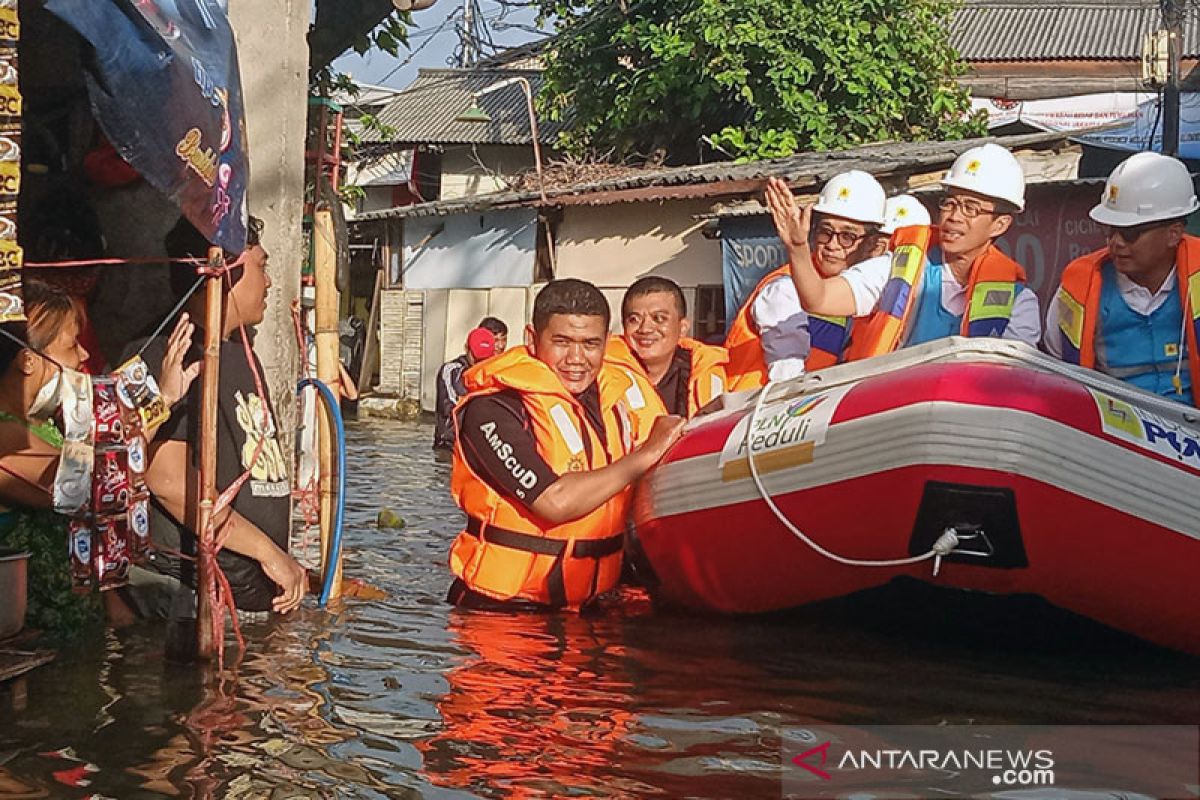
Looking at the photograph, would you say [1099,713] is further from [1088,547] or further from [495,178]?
[495,178]

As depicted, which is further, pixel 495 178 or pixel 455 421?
pixel 495 178

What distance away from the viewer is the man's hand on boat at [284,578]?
5605 millimetres

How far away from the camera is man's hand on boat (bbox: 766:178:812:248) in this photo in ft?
19.1

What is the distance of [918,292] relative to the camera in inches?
251

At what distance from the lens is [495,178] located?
2662cm

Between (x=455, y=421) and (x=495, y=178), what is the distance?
68.4ft

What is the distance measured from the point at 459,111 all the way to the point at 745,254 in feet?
44.1

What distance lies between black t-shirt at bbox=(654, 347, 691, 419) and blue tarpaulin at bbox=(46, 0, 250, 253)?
7.84 ft

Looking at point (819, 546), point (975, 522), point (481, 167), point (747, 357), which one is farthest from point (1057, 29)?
point (975, 522)

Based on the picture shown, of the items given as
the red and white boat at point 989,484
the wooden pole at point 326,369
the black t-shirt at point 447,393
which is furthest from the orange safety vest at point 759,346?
the black t-shirt at point 447,393

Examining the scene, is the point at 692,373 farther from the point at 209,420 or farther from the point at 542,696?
the point at 209,420

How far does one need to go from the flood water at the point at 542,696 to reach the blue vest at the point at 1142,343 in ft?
3.13

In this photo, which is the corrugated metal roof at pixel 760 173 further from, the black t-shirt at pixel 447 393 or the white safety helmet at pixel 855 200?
the white safety helmet at pixel 855 200

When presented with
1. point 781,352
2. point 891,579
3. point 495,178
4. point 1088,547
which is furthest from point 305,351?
point 495,178
